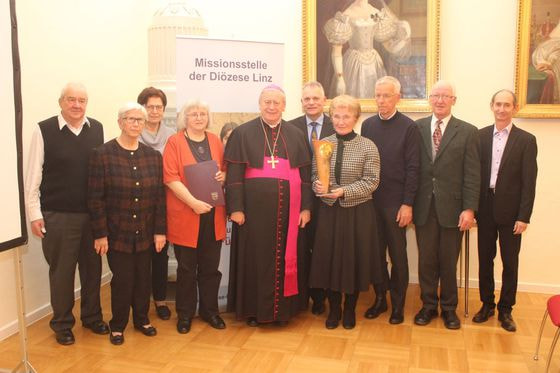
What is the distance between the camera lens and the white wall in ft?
13.2

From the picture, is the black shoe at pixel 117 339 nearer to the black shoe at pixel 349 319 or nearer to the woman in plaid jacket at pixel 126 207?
the woman in plaid jacket at pixel 126 207

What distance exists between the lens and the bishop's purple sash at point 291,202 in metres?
3.71

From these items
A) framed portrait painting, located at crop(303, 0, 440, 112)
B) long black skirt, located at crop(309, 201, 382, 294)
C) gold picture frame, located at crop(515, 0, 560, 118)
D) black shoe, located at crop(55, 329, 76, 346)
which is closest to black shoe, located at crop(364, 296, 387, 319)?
long black skirt, located at crop(309, 201, 382, 294)

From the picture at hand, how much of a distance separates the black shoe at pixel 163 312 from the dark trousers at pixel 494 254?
7.72ft

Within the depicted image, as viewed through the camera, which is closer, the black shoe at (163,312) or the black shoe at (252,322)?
the black shoe at (252,322)

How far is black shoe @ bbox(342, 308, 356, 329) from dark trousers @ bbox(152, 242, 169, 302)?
4.56 ft

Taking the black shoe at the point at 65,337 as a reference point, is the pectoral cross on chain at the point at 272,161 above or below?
above

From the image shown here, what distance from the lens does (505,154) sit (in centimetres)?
376

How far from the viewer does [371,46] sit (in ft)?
16.2

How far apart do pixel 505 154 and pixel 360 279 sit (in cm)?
132

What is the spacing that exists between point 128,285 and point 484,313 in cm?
255

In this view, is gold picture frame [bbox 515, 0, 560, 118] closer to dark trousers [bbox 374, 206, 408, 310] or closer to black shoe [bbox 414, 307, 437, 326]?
dark trousers [bbox 374, 206, 408, 310]

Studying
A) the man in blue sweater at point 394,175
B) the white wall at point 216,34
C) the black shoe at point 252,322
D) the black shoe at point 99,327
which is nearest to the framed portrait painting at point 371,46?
the white wall at point 216,34

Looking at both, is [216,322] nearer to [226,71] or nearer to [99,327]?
[99,327]
